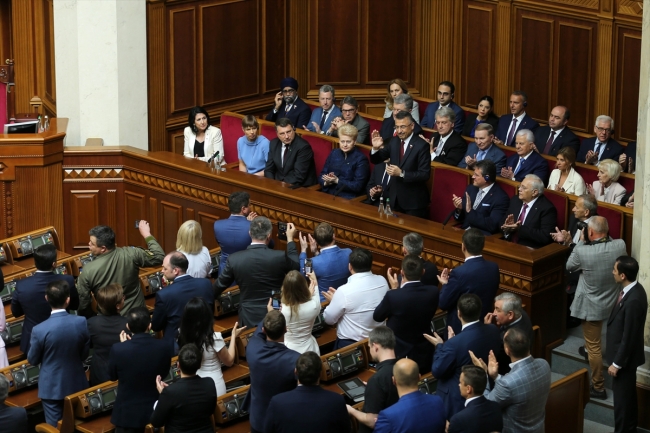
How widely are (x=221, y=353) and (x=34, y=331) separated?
44.6 inches

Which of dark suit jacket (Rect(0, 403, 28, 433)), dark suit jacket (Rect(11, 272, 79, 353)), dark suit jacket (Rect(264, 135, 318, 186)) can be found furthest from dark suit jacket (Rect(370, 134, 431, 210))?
dark suit jacket (Rect(0, 403, 28, 433))

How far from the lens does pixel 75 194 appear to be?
398 inches

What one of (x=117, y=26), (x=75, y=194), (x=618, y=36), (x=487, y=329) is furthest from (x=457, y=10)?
(x=487, y=329)

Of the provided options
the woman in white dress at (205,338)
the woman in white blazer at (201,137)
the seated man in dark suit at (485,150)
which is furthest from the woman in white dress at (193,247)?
the seated man in dark suit at (485,150)

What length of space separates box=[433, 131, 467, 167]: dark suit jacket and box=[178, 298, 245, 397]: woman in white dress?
12.1 feet

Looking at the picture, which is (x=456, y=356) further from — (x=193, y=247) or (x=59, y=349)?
(x=59, y=349)

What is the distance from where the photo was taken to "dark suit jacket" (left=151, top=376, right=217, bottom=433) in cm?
565

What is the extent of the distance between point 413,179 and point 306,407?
3617mm

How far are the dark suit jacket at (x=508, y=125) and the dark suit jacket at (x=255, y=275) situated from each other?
3739 millimetres

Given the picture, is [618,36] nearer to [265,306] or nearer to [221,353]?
[265,306]

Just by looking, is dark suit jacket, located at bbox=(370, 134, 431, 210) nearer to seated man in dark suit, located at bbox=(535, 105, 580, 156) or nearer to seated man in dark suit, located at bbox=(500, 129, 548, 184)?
seated man in dark suit, located at bbox=(500, 129, 548, 184)

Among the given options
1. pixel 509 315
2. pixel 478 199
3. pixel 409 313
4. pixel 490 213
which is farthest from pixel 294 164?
pixel 509 315

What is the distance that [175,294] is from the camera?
22.1 feet

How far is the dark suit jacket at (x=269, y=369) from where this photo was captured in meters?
5.96
